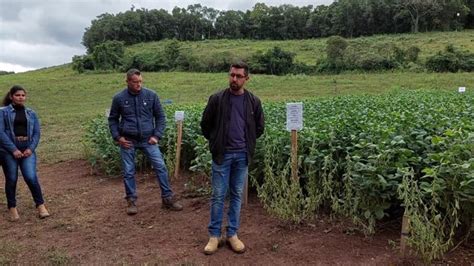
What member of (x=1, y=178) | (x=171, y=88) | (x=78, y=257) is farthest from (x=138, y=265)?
(x=171, y=88)

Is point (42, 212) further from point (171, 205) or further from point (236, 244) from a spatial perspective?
point (236, 244)

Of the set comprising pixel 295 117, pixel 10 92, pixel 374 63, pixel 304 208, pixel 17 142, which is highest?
pixel 374 63

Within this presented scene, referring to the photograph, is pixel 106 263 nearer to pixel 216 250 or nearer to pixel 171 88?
pixel 216 250

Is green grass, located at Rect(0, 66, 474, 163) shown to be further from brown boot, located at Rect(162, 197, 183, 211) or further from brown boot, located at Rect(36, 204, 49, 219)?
brown boot, located at Rect(162, 197, 183, 211)

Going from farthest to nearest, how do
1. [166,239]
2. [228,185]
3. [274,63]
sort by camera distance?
[274,63]
[166,239]
[228,185]

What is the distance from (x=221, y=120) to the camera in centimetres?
434

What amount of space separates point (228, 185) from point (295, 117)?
113cm

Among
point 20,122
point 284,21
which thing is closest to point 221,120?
point 20,122

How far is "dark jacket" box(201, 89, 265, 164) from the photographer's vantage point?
14.2ft

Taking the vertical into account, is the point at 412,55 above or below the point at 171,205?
above

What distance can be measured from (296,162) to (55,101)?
22554 mm

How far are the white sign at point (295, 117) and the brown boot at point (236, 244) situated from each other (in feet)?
4.34

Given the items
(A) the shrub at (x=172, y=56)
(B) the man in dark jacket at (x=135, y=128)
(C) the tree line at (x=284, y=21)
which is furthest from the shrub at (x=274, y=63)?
(B) the man in dark jacket at (x=135, y=128)

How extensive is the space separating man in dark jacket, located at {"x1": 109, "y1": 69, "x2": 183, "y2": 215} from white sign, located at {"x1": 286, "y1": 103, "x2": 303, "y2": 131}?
1631 millimetres
